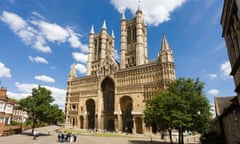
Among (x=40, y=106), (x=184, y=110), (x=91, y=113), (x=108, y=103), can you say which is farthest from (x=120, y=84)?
(x=184, y=110)

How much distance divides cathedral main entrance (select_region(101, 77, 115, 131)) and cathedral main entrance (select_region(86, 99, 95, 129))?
5801 mm

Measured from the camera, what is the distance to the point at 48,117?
3161 cm

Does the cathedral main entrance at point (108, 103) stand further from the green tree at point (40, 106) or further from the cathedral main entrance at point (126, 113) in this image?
the green tree at point (40, 106)

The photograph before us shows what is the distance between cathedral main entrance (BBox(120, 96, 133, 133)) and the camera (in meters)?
52.6

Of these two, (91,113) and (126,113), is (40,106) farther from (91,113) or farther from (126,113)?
(91,113)

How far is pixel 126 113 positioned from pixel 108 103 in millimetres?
9190

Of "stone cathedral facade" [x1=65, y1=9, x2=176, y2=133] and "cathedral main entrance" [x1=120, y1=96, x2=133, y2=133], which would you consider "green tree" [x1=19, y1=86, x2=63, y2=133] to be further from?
"cathedral main entrance" [x1=120, y1=96, x2=133, y2=133]

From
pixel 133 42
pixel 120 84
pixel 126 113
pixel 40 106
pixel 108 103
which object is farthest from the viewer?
pixel 133 42

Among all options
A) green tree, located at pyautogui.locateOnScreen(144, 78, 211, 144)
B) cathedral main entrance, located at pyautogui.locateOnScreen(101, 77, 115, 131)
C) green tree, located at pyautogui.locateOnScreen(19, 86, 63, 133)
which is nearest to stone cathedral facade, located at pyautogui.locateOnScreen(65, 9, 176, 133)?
cathedral main entrance, located at pyautogui.locateOnScreen(101, 77, 115, 131)

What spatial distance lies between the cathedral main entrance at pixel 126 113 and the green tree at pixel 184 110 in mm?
27279

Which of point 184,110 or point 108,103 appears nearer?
point 184,110

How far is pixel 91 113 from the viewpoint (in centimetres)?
6400

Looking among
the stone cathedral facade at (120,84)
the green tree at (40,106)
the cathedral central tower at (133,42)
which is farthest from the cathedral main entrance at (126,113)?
the green tree at (40,106)

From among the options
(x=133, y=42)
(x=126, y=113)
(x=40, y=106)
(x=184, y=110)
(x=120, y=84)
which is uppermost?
(x=133, y=42)
